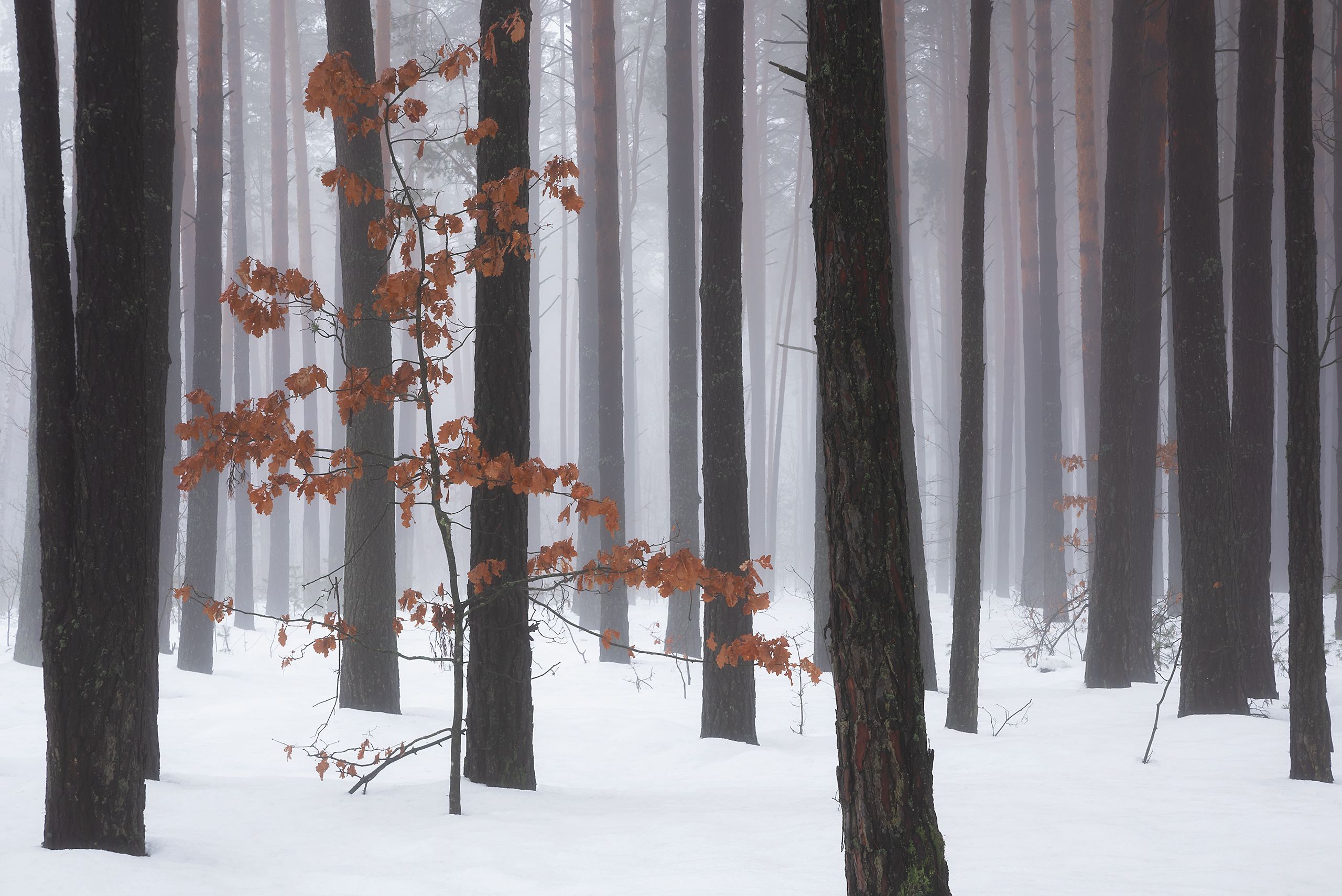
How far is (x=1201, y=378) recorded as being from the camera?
8688mm

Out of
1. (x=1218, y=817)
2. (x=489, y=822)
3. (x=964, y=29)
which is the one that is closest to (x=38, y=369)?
(x=489, y=822)

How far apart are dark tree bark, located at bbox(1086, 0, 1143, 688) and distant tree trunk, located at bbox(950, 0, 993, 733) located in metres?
2.70

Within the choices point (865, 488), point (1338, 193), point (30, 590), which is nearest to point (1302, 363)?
point (865, 488)

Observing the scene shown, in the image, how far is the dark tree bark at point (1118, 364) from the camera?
1055cm

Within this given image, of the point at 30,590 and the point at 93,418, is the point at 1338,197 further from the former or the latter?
the point at 30,590

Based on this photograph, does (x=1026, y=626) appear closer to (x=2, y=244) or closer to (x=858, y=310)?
(x=858, y=310)

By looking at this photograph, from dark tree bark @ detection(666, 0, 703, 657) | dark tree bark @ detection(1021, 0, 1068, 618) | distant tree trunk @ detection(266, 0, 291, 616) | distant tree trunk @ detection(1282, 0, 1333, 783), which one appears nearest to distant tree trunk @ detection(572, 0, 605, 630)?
dark tree bark @ detection(666, 0, 703, 657)

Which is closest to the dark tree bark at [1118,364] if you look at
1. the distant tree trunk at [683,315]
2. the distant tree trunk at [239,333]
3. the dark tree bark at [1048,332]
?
the distant tree trunk at [683,315]

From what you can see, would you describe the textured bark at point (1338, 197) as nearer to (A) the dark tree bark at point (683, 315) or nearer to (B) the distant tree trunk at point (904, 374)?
(B) the distant tree trunk at point (904, 374)

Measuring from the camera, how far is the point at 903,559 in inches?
119

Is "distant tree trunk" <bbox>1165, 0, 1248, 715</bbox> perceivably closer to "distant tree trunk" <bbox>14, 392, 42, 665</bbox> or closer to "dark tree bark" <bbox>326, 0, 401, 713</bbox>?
"dark tree bark" <bbox>326, 0, 401, 713</bbox>

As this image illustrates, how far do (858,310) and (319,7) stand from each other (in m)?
27.0

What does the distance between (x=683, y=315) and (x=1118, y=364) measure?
5699mm

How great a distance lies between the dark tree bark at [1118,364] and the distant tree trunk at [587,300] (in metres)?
7.17
